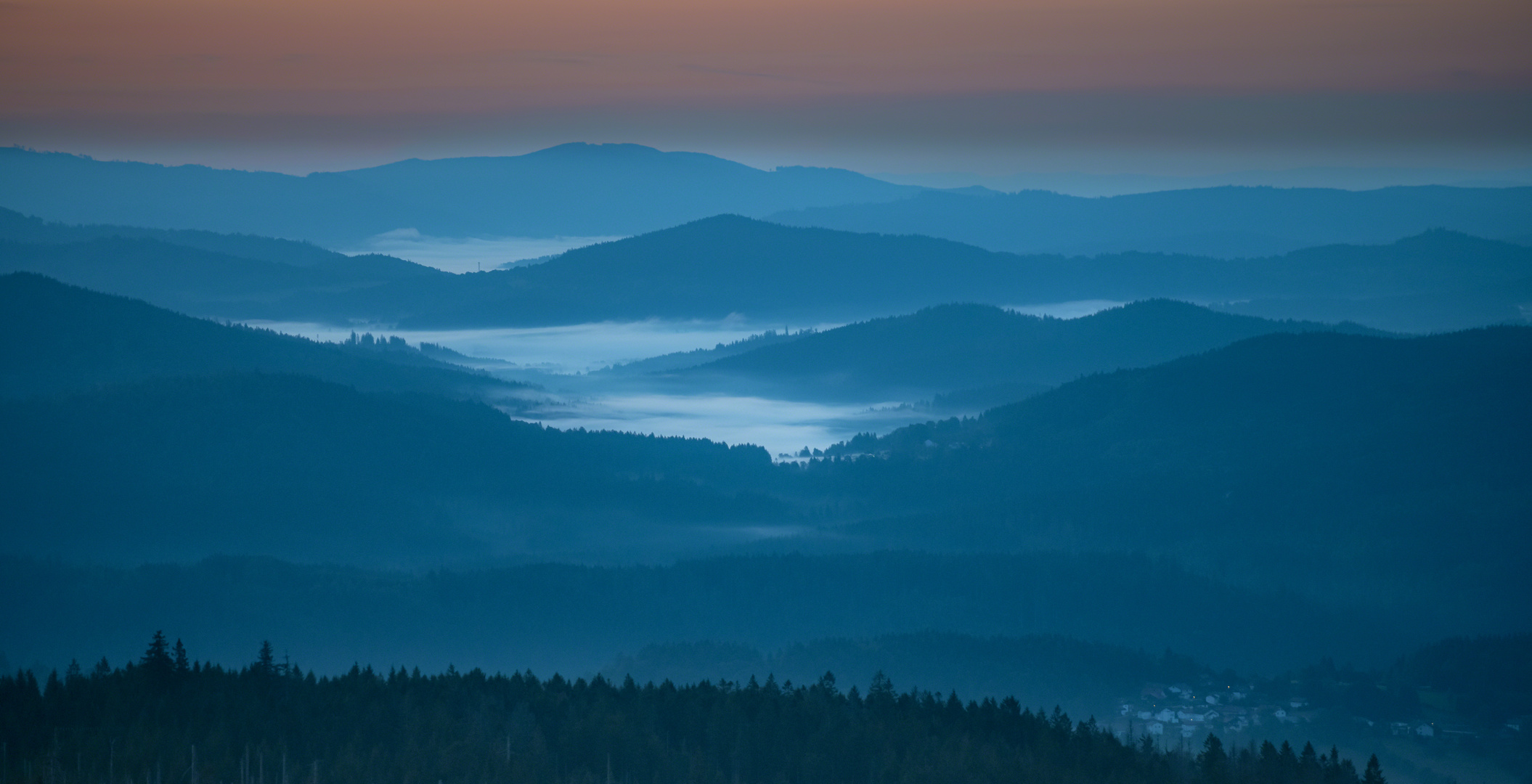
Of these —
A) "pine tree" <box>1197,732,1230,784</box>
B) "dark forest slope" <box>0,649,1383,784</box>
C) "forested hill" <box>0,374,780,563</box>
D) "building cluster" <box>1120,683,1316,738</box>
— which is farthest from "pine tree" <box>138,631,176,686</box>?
"forested hill" <box>0,374,780,563</box>

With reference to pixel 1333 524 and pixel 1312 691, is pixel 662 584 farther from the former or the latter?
pixel 1333 524

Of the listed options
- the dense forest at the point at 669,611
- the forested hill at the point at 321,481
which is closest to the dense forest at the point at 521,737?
the dense forest at the point at 669,611

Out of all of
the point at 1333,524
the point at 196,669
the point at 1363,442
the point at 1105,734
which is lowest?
the point at 1105,734

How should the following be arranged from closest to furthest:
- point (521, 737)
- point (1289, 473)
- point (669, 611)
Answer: point (521, 737) < point (669, 611) < point (1289, 473)

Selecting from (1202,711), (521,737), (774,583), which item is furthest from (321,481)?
(521,737)

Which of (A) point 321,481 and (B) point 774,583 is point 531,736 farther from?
(A) point 321,481

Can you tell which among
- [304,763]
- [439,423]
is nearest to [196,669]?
[304,763]
